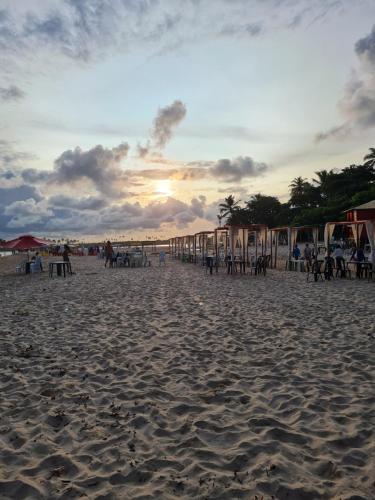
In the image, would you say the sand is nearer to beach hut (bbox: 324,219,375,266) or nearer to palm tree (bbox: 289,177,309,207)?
beach hut (bbox: 324,219,375,266)

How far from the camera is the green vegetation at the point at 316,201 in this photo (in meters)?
38.4

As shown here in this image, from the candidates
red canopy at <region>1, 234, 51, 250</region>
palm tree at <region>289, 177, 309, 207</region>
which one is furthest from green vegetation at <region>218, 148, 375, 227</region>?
red canopy at <region>1, 234, 51, 250</region>

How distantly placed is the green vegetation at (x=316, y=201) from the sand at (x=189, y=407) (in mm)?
29429

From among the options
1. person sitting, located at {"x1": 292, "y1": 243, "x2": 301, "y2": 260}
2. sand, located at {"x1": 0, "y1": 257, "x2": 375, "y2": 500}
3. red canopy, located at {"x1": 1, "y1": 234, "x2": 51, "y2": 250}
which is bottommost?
sand, located at {"x1": 0, "y1": 257, "x2": 375, "y2": 500}

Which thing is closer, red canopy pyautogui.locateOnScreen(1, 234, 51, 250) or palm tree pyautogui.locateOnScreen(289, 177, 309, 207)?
red canopy pyautogui.locateOnScreen(1, 234, 51, 250)

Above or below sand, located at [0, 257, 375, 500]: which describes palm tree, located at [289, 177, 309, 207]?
above

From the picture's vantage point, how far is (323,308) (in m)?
8.99

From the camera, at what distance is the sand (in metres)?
2.77

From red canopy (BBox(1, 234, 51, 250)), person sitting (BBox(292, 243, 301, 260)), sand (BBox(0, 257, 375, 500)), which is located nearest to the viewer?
sand (BBox(0, 257, 375, 500))

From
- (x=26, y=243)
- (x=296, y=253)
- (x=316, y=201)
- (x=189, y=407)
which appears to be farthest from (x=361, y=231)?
(x=316, y=201)

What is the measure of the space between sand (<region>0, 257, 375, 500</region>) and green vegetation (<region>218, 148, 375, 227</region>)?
29429 millimetres

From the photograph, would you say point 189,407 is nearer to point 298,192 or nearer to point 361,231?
point 361,231

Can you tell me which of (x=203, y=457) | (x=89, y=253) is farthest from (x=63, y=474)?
(x=89, y=253)

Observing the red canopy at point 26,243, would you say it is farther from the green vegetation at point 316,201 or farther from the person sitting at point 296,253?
the green vegetation at point 316,201
